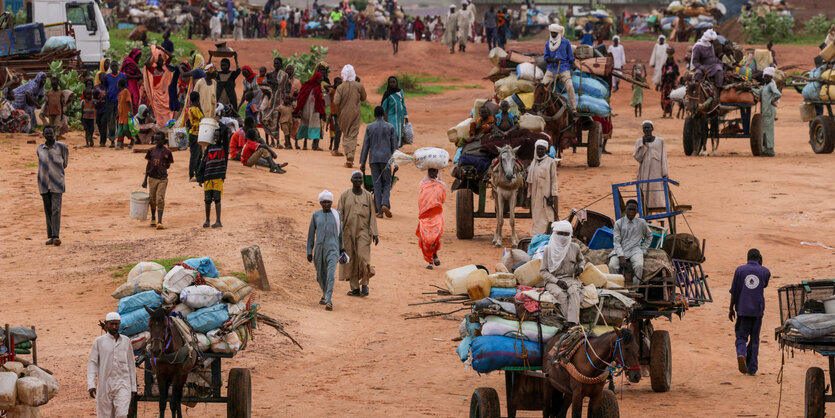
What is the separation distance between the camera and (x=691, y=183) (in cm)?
2428

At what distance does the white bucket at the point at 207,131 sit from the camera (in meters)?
18.6

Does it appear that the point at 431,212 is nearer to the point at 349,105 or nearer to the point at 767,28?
the point at 349,105

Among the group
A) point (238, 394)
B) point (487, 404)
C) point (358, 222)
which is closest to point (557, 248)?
point (487, 404)

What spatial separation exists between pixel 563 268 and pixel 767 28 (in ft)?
138

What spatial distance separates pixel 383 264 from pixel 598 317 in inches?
316

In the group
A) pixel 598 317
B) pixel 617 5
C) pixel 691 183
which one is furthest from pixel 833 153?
pixel 617 5

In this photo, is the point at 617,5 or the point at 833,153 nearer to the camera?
the point at 833,153

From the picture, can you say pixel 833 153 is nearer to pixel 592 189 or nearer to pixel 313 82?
pixel 592 189

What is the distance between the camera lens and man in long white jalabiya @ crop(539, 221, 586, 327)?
34.3 feet

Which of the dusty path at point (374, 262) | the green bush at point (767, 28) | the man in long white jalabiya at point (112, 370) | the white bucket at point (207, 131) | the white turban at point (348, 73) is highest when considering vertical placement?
the green bush at point (767, 28)

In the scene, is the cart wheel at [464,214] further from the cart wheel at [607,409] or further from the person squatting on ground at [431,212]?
the cart wheel at [607,409]

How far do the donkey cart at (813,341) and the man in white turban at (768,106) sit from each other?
50.8 ft

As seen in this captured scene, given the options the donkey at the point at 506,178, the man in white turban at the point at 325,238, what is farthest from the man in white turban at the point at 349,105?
the man in white turban at the point at 325,238

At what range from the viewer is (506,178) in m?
18.6
